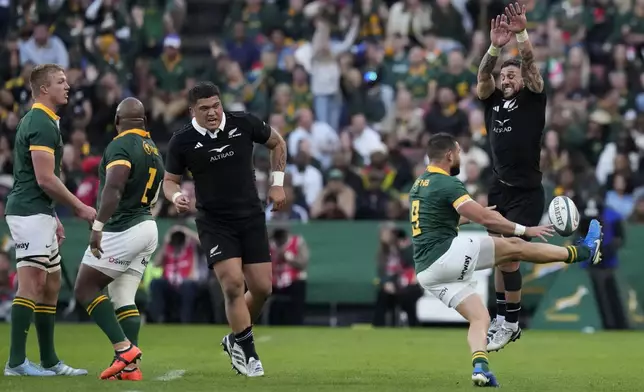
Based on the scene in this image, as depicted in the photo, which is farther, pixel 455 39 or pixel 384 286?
pixel 455 39

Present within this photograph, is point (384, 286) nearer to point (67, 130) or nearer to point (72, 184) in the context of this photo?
point (72, 184)

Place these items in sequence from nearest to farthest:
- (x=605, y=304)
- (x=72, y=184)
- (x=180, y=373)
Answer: (x=180, y=373) < (x=605, y=304) < (x=72, y=184)

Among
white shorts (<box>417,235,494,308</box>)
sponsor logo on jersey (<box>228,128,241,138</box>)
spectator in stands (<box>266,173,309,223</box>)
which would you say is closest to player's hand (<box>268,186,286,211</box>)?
sponsor logo on jersey (<box>228,128,241,138</box>)

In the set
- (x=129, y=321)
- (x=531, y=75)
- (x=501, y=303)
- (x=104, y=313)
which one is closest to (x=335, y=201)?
(x=501, y=303)

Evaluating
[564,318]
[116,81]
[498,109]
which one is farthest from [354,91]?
[498,109]

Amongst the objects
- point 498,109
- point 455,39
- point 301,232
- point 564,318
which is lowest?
point 564,318

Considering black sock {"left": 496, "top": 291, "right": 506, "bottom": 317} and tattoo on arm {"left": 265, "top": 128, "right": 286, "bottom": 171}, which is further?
black sock {"left": 496, "top": 291, "right": 506, "bottom": 317}

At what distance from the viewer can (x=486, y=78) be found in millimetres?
13602

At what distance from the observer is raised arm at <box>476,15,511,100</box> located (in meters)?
13.0

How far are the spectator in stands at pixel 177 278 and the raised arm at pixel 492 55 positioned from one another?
28.9 feet

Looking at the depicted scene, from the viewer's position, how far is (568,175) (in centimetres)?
2178

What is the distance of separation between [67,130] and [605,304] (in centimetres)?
1029

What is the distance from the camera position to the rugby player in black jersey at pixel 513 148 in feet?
44.8

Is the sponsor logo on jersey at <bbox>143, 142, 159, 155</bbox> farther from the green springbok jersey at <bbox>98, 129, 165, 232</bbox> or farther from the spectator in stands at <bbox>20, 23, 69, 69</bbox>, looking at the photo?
the spectator in stands at <bbox>20, 23, 69, 69</bbox>
